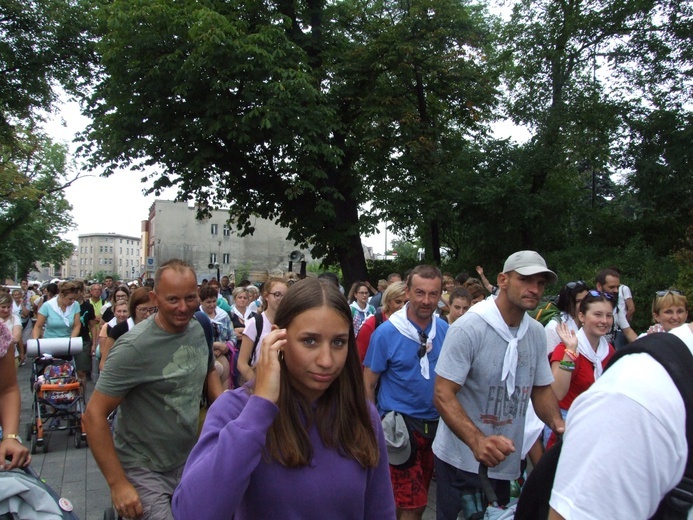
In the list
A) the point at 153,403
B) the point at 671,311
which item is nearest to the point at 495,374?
the point at 153,403

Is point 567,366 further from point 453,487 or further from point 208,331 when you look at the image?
point 208,331

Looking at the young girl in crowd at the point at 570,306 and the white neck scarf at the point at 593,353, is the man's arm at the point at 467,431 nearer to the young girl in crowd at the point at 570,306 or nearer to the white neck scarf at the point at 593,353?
the white neck scarf at the point at 593,353

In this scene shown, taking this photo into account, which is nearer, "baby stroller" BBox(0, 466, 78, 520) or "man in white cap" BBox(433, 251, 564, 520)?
"baby stroller" BBox(0, 466, 78, 520)

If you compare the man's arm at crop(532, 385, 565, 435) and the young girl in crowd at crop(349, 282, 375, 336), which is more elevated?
the young girl in crowd at crop(349, 282, 375, 336)

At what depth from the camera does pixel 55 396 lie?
7.41 metres

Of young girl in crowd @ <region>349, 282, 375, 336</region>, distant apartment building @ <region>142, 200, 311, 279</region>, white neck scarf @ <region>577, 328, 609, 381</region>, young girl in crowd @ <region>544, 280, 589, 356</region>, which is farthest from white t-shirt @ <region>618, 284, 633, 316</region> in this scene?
distant apartment building @ <region>142, 200, 311, 279</region>

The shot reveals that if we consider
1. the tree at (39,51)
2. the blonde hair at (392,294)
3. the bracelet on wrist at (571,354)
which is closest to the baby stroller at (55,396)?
the blonde hair at (392,294)

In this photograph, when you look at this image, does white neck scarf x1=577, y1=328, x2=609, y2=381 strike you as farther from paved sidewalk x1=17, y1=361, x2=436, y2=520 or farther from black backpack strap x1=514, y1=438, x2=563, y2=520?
black backpack strap x1=514, y1=438, x2=563, y2=520

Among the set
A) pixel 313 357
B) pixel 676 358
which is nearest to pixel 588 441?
pixel 676 358

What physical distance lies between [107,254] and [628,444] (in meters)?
163

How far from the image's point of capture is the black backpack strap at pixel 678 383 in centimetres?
121

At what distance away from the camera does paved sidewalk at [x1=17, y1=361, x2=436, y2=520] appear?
5.40 metres

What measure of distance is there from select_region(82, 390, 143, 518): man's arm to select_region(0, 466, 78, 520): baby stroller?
44 cm

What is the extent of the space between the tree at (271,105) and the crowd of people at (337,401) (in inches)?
409
